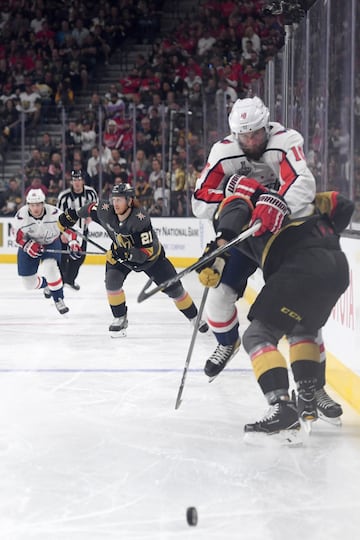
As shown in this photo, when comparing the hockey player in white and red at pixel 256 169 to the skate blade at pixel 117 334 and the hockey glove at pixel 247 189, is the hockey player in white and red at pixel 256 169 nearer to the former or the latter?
the hockey glove at pixel 247 189

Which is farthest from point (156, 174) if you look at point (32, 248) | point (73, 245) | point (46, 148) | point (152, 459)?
point (152, 459)

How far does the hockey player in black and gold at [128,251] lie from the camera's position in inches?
225

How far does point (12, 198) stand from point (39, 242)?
16.1 ft

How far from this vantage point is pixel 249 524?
2.30m

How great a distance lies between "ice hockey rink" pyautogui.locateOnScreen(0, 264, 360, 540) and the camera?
2.31m

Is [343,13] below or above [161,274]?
above

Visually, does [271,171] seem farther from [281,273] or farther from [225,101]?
[225,101]

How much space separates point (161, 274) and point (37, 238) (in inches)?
76.2

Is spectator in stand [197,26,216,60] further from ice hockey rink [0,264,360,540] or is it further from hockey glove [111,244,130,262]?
ice hockey rink [0,264,360,540]

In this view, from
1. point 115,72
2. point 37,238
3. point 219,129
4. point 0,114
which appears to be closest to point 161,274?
point 37,238

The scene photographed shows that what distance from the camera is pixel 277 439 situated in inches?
124

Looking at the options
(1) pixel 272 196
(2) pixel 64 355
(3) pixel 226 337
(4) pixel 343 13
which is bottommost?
(2) pixel 64 355

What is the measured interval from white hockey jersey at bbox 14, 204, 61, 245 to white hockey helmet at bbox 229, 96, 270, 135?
4330 millimetres

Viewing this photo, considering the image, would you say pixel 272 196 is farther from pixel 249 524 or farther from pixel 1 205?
pixel 1 205
